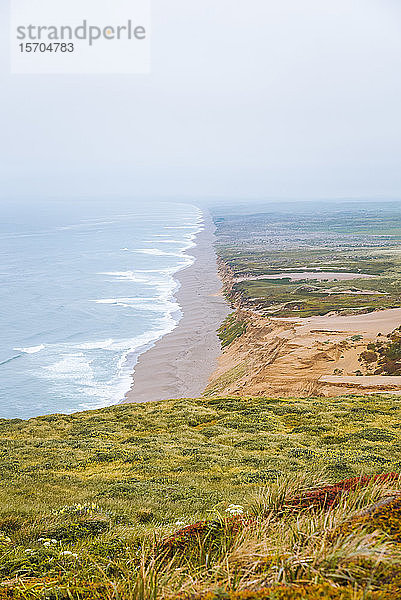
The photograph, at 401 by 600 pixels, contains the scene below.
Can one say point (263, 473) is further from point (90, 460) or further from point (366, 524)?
point (366, 524)

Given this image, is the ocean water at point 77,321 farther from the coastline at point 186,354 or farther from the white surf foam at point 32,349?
the coastline at point 186,354

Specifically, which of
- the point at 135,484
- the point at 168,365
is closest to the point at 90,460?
the point at 135,484

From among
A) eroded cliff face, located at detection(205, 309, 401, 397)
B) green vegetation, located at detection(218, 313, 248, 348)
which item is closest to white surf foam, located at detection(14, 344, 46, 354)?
green vegetation, located at detection(218, 313, 248, 348)

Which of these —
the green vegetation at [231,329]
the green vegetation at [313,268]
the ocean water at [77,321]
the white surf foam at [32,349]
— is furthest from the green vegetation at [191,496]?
the green vegetation at [313,268]

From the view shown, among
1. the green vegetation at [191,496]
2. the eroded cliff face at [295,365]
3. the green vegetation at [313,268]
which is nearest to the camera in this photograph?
the green vegetation at [191,496]

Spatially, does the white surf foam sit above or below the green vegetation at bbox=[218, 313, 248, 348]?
below

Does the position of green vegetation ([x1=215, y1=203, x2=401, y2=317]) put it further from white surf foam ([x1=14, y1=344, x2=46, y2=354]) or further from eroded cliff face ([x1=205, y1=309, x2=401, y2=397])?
white surf foam ([x1=14, y1=344, x2=46, y2=354])

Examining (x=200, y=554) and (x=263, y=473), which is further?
(x=263, y=473)
